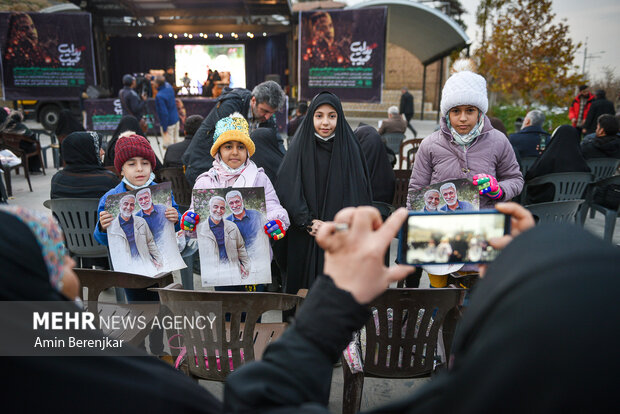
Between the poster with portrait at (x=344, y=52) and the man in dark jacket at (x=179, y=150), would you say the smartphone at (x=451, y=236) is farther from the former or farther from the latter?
the poster with portrait at (x=344, y=52)

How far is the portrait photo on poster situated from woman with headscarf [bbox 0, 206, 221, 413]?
1.94 metres

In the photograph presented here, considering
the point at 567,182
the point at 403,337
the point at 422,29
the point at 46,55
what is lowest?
the point at 403,337

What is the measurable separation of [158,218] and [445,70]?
31595 mm

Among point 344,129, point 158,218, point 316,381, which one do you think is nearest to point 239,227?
point 158,218

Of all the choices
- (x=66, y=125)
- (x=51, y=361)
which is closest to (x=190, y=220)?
(x=51, y=361)

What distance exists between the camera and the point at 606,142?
5609 mm

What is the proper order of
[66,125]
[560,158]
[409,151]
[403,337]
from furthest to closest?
1. [66,125]
2. [409,151]
3. [560,158]
4. [403,337]

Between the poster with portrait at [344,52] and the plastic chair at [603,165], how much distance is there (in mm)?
8854

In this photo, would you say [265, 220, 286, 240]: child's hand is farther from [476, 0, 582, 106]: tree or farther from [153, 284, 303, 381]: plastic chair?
[476, 0, 582, 106]: tree

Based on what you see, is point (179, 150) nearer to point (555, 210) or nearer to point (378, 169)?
point (378, 169)

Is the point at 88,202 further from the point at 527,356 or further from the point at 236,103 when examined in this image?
the point at 527,356

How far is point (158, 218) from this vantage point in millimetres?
2518

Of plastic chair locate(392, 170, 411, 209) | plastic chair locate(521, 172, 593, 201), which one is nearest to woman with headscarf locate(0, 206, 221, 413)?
plastic chair locate(392, 170, 411, 209)

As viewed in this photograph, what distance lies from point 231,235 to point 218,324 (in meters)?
0.63
